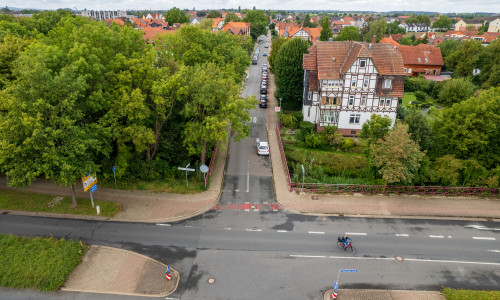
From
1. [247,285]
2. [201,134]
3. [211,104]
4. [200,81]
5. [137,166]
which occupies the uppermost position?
[200,81]

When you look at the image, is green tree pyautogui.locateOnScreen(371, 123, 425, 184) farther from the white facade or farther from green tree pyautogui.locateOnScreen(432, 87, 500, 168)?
the white facade

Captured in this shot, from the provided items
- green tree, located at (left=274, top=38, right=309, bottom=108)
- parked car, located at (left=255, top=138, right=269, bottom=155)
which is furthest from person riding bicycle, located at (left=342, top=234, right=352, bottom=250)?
green tree, located at (left=274, top=38, right=309, bottom=108)

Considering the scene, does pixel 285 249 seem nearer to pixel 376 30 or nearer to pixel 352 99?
pixel 352 99

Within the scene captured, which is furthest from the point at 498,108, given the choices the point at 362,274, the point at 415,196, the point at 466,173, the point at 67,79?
the point at 67,79

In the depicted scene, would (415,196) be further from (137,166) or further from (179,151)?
(137,166)

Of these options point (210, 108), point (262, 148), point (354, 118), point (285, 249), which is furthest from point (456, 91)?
point (285, 249)

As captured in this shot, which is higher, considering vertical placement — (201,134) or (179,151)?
(201,134)
